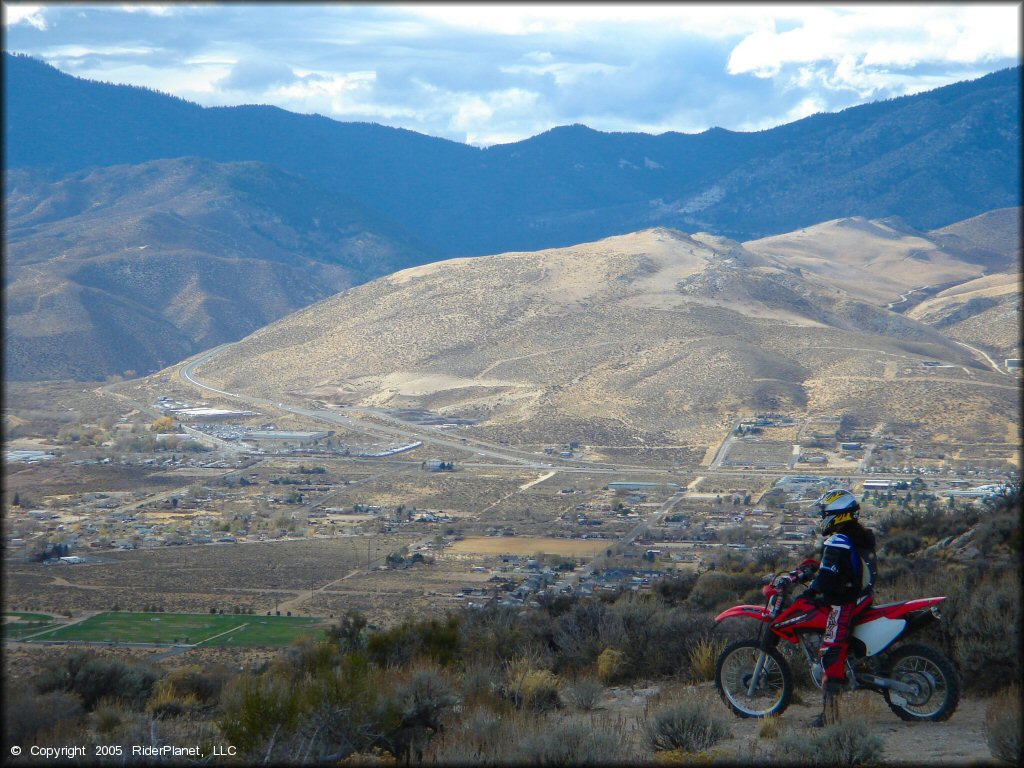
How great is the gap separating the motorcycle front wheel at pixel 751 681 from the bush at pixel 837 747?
4.35ft

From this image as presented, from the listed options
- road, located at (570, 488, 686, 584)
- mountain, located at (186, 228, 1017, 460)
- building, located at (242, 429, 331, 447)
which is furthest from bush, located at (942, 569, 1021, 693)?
building, located at (242, 429, 331, 447)

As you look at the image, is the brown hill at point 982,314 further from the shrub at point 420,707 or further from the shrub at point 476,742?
the shrub at point 476,742

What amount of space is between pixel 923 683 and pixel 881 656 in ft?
1.29

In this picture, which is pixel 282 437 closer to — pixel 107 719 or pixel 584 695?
pixel 107 719

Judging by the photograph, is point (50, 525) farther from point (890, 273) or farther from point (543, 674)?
point (890, 273)

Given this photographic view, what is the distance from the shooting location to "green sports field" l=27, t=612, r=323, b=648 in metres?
26.4

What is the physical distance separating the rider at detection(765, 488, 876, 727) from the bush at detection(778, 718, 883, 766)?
0.79 metres

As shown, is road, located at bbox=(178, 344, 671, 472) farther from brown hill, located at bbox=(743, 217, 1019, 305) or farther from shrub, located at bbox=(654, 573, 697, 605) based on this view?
brown hill, located at bbox=(743, 217, 1019, 305)

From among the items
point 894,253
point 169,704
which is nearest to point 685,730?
point 169,704

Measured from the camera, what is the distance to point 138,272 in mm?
135250

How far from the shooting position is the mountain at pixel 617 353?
7138 cm

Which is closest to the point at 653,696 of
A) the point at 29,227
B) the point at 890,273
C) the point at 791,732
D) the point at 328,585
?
the point at 791,732

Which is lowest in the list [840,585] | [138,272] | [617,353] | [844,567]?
[840,585]

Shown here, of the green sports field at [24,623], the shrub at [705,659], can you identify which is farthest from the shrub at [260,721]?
the green sports field at [24,623]
